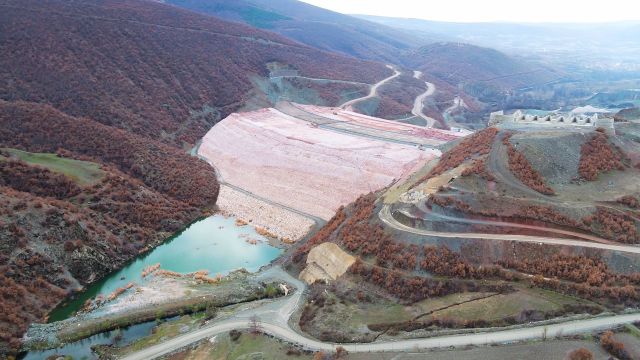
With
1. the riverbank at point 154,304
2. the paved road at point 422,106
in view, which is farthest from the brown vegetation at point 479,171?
the paved road at point 422,106

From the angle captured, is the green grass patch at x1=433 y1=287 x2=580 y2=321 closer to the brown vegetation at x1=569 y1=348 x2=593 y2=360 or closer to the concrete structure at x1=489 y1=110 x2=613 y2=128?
the brown vegetation at x1=569 y1=348 x2=593 y2=360

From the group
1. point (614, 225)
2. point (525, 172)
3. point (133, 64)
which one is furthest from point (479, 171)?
point (133, 64)

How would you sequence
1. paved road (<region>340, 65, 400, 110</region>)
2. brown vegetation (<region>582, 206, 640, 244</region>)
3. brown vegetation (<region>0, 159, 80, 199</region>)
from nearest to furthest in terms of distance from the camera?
brown vegetation (<region>582, 206, 640, 244</region>) → brown vegetation (<region>0, 159, 80, 199</region>) → paved road (<region>340, 65, 400, 110</region>)

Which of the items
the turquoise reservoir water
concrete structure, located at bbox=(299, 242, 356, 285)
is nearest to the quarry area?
the turquoise reservoir water

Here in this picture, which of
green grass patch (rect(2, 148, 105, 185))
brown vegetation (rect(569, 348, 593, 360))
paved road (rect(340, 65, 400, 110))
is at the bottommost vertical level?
green grass patch (rect(2, 148, 105, 185))

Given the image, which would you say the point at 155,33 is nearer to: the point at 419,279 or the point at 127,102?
the point at 127,102

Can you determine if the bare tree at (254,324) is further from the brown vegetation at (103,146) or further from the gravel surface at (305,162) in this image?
the brown vegetation at (103,146)
